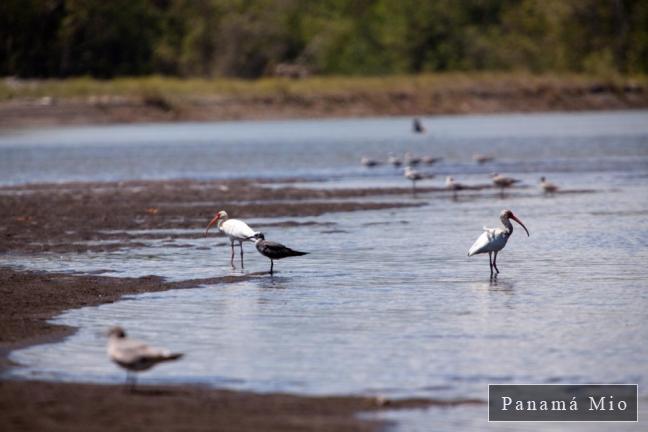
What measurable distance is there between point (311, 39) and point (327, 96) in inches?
→ 599

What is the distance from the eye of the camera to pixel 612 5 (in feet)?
259

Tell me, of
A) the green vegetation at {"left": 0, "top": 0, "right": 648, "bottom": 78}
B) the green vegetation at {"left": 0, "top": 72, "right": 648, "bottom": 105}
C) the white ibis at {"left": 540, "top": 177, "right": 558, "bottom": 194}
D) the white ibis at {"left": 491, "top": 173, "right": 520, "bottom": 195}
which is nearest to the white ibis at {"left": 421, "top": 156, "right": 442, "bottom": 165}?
the white ibis at {"left": 491, "top": 173, "right": 520, "bottom": 195}

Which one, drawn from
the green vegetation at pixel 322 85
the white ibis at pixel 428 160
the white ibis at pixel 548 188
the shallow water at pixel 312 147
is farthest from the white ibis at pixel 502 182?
the green vegetation at pixel 322 85

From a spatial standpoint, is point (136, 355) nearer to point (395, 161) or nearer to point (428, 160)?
point (428, 160)

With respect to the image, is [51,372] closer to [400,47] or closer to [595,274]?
[595,274]

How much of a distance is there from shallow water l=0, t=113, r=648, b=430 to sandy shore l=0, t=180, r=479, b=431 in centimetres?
37

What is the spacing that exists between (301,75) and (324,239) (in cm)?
5745

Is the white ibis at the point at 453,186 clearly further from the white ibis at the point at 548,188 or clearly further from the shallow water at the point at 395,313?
the shallow water at the point at 395,313

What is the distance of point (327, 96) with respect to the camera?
221 feet

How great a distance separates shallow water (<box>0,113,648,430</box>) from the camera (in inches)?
399

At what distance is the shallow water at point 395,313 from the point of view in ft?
33.2

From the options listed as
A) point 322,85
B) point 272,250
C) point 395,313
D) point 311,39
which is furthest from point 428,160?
point 311,39

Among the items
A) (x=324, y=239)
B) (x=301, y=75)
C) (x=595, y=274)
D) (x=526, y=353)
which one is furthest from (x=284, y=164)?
(x=301, y=75)

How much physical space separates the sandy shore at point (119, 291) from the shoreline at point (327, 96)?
3154cm
